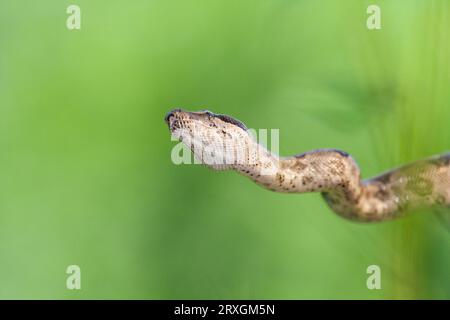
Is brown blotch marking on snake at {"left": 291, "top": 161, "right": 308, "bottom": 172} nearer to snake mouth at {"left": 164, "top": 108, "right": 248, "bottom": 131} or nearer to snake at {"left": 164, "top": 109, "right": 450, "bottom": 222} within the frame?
snake at {"left": 164, "top": 109, "right": 450, "bottom": 222}

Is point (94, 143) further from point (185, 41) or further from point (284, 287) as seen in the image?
point (284, 287)

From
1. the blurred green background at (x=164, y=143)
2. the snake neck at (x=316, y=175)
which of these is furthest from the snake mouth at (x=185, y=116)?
the blurred green background at (x=164, y=143)

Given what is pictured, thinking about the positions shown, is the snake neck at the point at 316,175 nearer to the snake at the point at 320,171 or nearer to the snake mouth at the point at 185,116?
the snake at the point at 320,171

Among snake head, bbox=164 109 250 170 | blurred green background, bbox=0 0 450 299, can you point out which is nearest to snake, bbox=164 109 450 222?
snake head, bbox=164 109 250 170

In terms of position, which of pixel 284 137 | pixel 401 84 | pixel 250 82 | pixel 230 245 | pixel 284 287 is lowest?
pixel 284 287

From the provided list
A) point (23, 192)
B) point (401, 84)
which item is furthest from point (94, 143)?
point (401, 84)
